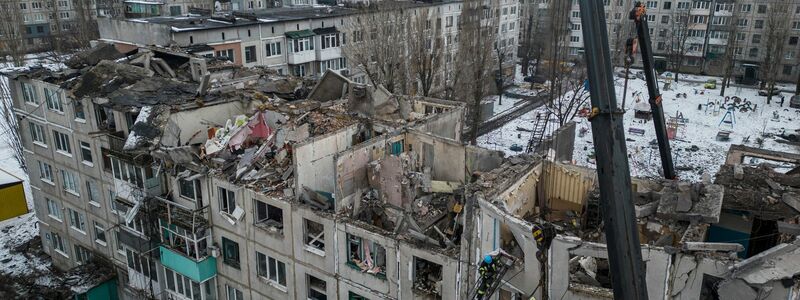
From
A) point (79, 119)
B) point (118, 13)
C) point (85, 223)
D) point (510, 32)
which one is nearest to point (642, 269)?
point (79, 119)

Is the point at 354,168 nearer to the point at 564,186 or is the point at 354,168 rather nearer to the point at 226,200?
the point at 226,200

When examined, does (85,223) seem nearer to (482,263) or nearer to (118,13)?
(482,263)

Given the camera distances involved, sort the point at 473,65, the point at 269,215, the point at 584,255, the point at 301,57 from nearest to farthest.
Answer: the point at 584,255
the point at 269,215
the point at 473,65
the point at 301,57

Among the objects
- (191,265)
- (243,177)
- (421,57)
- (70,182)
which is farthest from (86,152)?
(421,57)

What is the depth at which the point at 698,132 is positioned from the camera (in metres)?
47.3

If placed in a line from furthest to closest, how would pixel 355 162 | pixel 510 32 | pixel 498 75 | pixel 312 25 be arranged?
pixel 510 32 → pixel 498 75 → pixel 312 25 → pixel 355 162

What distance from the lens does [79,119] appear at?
22078mm

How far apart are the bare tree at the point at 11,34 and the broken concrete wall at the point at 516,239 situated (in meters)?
52.3

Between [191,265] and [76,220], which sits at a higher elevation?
[191,265]

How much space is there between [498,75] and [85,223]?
45860 millimetres

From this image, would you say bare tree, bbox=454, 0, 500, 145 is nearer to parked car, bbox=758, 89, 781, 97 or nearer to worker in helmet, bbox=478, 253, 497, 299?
worker in helmet, bbox=478, 253, 497, 299

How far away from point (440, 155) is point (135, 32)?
2823cm

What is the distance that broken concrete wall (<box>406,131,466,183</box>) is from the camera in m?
16.8

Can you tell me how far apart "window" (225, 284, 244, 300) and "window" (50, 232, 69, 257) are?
12.4 metres
